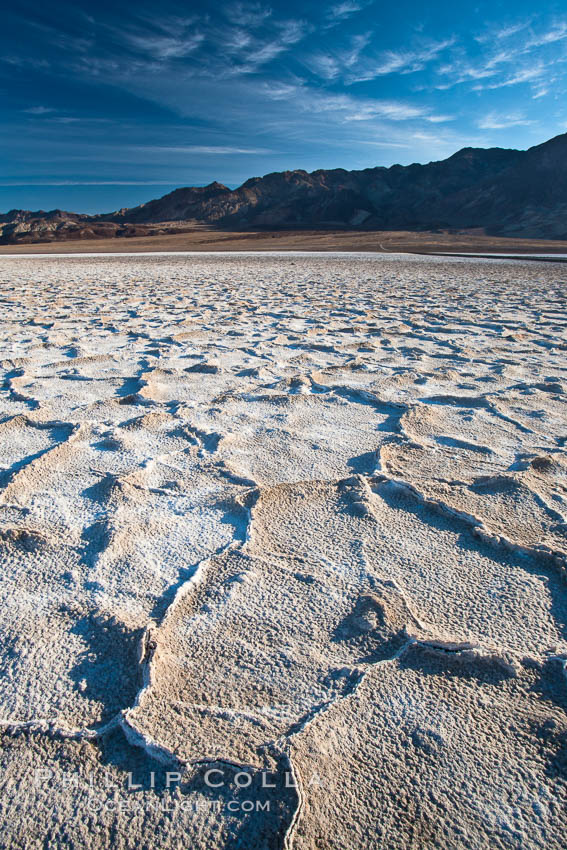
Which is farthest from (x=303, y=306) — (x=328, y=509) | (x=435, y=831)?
(x=435, y=831)

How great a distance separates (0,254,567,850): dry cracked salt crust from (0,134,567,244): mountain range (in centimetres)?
5068

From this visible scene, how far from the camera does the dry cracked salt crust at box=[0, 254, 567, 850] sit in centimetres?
80

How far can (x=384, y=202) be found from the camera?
8825cm

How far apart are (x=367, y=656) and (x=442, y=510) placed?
0.67 m

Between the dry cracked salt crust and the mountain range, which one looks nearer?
the dry cracked salt crust

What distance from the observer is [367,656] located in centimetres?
107

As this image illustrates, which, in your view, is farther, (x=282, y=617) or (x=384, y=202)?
(x=384, y=202)

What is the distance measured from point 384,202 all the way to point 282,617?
97420 mm

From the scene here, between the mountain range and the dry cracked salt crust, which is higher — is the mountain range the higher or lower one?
the higher one

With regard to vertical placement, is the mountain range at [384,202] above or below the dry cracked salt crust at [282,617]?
above

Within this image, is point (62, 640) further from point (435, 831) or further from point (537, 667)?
point (537, 667)

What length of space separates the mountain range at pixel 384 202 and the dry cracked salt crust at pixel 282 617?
50.7 metres

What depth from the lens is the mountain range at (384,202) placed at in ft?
202

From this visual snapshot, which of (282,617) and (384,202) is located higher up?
(384,202)
